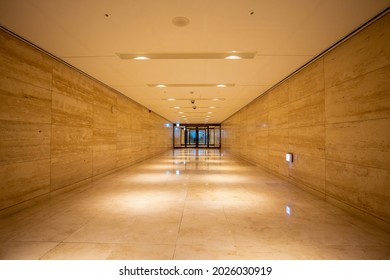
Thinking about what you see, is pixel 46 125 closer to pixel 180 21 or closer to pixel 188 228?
pixel 180 21

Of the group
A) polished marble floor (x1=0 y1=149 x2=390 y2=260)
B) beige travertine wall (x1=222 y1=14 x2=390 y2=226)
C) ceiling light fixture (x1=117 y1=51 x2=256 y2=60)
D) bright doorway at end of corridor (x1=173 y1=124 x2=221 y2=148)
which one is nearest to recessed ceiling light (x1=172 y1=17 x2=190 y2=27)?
ceiling light fixture (x1=117 y1=51 x2=256 y2=60)

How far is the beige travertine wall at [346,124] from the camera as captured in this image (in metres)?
3.72

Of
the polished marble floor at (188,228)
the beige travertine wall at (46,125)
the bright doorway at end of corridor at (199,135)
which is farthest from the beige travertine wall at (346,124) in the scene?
the bright doorway at end of corridor at (199,135)

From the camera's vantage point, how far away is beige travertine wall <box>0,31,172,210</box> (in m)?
4.31

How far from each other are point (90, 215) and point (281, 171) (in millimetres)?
6459

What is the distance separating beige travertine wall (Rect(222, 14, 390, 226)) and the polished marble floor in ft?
1.68

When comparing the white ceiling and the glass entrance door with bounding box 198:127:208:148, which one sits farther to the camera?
the glass entrance door with bounding box 198:127:208:148

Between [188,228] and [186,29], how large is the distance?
12.1ft

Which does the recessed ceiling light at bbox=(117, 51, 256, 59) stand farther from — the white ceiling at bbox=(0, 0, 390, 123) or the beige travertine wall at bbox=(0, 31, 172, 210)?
the beige travertine wall at bbox=(0, 31, 172, 210)

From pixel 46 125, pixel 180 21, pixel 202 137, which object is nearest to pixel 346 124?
pixel 180 21

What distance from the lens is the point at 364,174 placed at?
4.07 meters

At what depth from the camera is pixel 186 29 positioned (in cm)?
421
